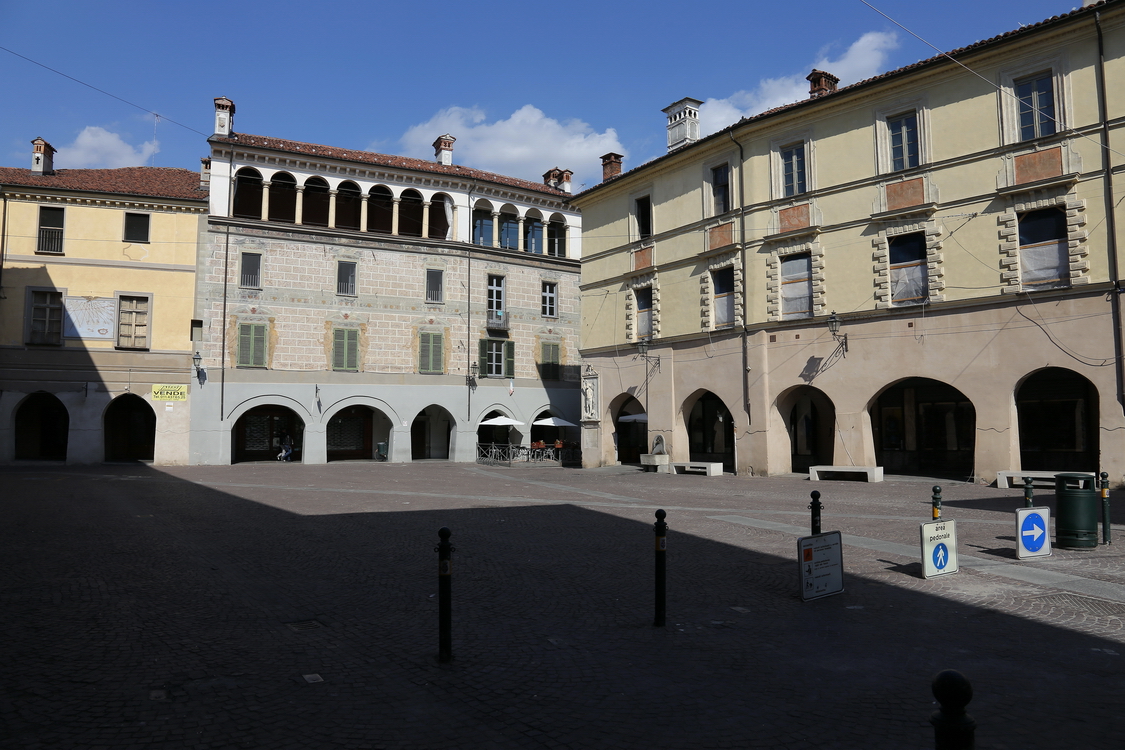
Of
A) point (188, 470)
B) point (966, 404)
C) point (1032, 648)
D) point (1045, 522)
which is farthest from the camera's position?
point (188, 470)

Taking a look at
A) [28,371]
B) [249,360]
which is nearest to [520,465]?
[249,360]

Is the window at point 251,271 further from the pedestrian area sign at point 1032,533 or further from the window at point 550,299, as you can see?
the pedestrian area sign at point 1032,533

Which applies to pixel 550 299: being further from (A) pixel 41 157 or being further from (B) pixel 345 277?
(A) pixel 41 157

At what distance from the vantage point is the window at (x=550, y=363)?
39.6 metres

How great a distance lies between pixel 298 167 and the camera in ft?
113

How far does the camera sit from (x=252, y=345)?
32.9 meters

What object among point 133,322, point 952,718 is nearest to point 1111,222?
point 952,718

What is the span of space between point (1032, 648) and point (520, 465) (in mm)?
27960

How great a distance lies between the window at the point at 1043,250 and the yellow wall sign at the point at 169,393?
31.3 m

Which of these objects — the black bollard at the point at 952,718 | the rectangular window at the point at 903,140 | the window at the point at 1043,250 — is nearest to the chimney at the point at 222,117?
the rectangular window at the point at 903,140

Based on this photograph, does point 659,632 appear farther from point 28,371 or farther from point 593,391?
point 28,371

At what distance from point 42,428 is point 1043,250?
38.6 meters

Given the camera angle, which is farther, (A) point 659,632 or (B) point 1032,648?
(A) point 659,632

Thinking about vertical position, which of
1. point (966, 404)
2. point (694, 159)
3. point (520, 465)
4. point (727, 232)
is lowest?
point (520, 465)
